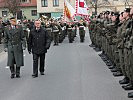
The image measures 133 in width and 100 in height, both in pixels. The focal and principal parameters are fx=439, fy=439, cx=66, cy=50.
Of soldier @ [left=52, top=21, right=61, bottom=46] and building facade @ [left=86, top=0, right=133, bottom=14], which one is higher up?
building facade @ [left=86, top=0, right=133, bottom=14]

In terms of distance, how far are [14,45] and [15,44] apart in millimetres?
41

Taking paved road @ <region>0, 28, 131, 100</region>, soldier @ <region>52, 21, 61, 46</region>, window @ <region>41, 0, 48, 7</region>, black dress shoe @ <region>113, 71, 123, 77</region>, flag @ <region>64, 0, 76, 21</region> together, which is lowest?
paved road @ <region>0, 28, 131, 100</region>

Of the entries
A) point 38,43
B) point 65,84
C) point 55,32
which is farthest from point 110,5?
point 65,84

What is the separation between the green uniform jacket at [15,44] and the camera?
1200 cm

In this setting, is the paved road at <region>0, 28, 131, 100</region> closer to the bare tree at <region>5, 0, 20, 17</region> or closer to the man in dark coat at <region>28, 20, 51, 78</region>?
the man in dark coat at <region>28, 20, 51, 78</region>

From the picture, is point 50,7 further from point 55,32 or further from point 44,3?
point 55,32

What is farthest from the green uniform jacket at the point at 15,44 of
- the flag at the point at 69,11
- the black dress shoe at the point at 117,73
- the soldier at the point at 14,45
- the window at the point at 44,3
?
the window at the point at 44,3

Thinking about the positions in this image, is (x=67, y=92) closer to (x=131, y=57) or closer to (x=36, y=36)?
(x=131, y=57)

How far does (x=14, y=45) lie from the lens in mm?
12055

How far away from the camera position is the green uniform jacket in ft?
39.4

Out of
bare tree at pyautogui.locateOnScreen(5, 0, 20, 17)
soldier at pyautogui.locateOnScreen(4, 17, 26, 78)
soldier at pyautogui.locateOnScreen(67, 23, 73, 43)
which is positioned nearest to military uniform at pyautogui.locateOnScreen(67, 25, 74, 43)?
soldier at pyautogui.locateOnScreen(67, 23, 73, 43)

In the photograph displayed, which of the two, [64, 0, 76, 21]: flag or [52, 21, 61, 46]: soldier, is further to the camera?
[52, 21, 61, 46]: soldier

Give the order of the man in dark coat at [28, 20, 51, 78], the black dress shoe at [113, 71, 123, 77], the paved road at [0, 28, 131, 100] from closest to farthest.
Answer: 1. the paved road at [0, 28, 131, 100]
2. the black dress shoe at [113, 71, 123, 77]
3. the man in dark coat at [28, 20, 51, 78]

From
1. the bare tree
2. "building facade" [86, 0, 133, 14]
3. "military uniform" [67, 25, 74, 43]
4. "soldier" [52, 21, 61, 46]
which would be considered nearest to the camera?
"soldier" [52, 21, 61, 46]
